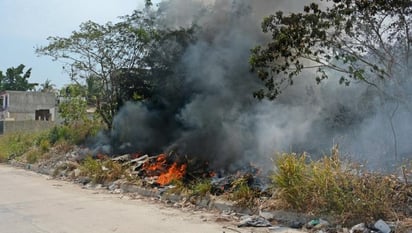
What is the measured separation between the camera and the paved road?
269 inches

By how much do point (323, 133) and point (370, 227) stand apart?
15.5 feet

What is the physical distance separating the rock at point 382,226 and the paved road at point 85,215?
2.04m

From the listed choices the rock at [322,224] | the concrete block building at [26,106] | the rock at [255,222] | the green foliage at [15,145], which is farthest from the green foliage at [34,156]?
the concrete block building at [26,106]

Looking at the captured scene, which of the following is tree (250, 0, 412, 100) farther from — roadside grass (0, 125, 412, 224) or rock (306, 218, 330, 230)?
rock (306, 218, 330, 230)

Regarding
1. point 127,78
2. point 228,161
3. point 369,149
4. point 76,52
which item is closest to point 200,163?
point 228,161

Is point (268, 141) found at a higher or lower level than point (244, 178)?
higher

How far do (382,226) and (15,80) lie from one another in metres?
53.0

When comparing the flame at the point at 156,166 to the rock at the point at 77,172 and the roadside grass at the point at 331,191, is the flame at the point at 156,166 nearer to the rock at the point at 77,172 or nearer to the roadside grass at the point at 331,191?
the roadside grass at the point at 331,191

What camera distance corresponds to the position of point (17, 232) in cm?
657

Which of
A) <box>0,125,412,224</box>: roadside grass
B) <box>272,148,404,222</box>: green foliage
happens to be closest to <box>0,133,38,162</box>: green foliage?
<box>0,125,412,224</box>: roadside grass

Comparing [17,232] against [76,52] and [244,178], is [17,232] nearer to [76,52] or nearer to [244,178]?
[244,178]

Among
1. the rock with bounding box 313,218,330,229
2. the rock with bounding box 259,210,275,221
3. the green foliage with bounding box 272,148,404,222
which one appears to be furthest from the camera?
the rock with bounding box 259,210,275,221

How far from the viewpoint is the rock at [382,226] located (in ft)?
19.4

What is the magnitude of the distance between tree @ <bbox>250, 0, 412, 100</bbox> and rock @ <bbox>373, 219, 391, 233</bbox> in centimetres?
292
